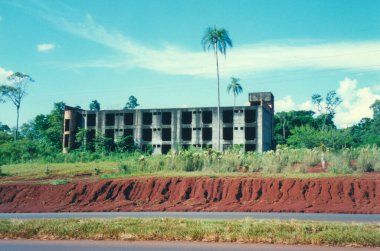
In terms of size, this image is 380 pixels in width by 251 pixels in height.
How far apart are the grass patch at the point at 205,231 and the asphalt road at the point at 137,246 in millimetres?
404

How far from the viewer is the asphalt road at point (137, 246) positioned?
894 centimetres

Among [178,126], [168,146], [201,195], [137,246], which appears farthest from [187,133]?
[137,246]

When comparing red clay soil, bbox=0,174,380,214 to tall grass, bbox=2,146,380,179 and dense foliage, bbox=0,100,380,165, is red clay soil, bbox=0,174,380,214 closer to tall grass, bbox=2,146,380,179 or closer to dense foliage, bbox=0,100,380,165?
tall grass, bbox=2,146,380,179

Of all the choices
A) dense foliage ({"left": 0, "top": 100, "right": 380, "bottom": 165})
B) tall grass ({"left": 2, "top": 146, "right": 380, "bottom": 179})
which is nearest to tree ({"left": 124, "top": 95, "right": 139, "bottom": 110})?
dense foliage ({"left": 0, "top": 100, "right": 380, "bottom": 165})

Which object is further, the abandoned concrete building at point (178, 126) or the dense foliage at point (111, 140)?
the abandoned concrete building at point (178, 126)

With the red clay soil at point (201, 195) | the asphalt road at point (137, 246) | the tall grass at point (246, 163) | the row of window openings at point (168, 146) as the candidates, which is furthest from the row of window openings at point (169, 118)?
the asphalt road at point (137, 246)

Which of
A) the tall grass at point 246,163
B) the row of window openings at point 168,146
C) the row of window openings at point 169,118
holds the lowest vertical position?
the tall grass at point 246,163

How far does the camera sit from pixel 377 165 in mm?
21969

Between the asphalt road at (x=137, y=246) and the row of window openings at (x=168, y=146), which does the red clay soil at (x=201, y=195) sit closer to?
the asphalt road at (x=137, y=246)

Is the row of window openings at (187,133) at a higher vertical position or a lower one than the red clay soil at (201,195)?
higher

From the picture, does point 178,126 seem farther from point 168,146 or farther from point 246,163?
point 246,163

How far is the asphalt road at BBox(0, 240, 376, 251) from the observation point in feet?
29.3

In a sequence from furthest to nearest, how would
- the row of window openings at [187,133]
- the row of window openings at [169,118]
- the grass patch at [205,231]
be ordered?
1. the row of window openings at [169,118]
2. the row of window openings at [187,133]
3. the grass patch at [205,231]

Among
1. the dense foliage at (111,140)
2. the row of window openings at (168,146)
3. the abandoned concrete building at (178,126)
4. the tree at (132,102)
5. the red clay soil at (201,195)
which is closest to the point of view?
the red clay soil at (201,195)
